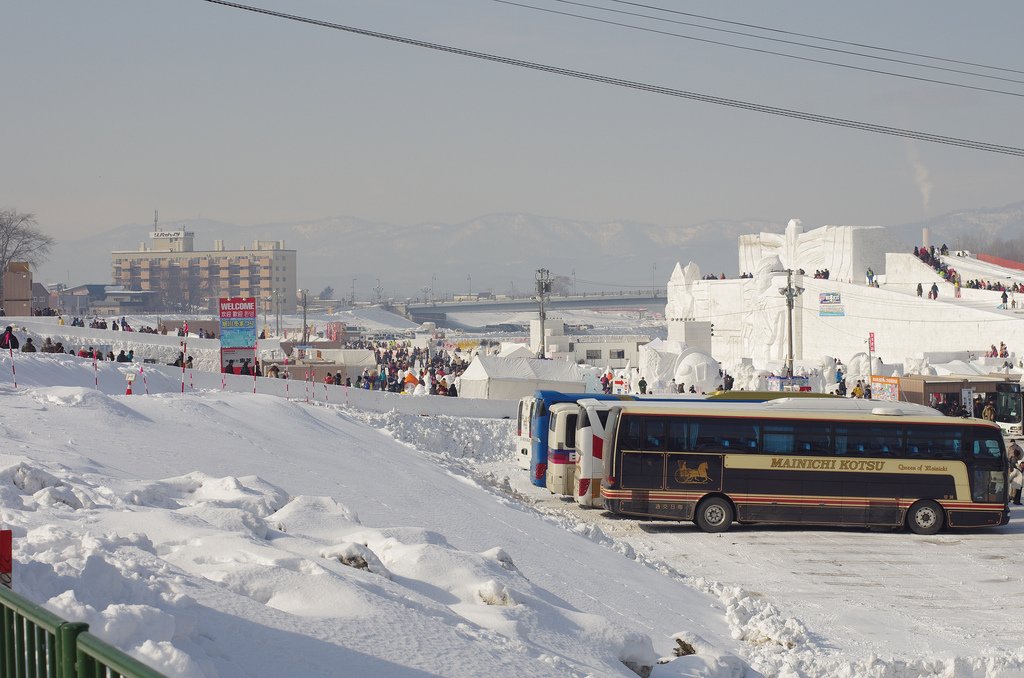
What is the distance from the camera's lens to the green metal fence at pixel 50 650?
3.59 metres

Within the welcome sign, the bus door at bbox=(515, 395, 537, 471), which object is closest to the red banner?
the bus door at bbox=(515, 395, 537, 471)

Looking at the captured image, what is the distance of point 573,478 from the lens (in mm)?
23203

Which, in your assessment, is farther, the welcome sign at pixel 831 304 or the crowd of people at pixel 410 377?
the welcome sign at pixel 831 304

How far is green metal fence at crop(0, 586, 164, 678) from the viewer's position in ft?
11.8

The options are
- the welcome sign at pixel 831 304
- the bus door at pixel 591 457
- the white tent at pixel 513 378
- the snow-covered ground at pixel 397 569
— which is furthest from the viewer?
the welcome sign at pixel 831 304

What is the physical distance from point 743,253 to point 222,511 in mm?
74087

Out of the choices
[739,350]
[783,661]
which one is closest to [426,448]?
[783,661]

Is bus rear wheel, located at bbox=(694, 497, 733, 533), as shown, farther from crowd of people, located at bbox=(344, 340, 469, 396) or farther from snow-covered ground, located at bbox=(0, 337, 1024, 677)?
crowd of people, located at bbox=(344, 340, 469, 396)

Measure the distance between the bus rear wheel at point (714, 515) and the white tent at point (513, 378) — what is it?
20.2 m

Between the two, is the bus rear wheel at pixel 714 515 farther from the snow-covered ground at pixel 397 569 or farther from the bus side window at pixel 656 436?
the bus side window at pixel 656 436

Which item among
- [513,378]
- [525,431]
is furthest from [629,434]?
[513,378]

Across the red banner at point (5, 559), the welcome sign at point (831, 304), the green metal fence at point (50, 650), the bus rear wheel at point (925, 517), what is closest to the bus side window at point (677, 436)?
the bus rear wheel at point (925, 517)

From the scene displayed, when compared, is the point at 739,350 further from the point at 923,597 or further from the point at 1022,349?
the point at 923,597

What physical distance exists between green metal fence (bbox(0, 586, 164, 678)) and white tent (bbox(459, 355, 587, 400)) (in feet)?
120
